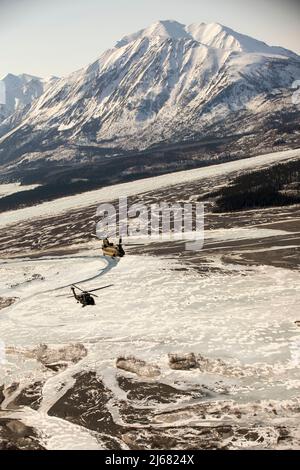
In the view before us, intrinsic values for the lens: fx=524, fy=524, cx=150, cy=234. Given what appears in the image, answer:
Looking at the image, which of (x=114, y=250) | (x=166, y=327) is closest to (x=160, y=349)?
(x=166, y=327)

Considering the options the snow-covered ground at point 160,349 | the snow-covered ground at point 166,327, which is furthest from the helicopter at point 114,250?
the snow-covered ground at point 166,327

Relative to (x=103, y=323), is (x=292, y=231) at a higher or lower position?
higher

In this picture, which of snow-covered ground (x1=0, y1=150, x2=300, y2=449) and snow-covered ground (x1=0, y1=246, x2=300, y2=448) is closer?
snow-covered ground (x1=0, y1=150, x2=300, y2=449)

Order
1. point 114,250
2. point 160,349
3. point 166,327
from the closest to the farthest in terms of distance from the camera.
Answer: point 160,349 < point 166,327 < point 114,250

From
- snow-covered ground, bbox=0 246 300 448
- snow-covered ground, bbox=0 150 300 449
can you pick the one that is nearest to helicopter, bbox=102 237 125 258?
snow-covered ground, bbox=0 150 300 449

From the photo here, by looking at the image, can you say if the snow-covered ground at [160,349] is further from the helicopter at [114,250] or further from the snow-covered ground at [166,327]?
the helicopter at [114,250]

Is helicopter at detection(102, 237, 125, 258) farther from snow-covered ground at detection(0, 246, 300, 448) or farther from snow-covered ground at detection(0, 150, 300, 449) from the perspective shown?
snow-covered ground at detection(0, 246, 300, 448)

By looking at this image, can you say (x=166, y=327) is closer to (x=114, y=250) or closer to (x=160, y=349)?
(x=160, y=349)

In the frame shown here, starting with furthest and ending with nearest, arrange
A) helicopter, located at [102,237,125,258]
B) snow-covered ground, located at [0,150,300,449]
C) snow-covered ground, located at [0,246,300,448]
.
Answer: helicopter, located at [102,237,125,258], snow-covered ground, located at [0,246,300,448], snow-covered ground, located at [0,150,300,449]
